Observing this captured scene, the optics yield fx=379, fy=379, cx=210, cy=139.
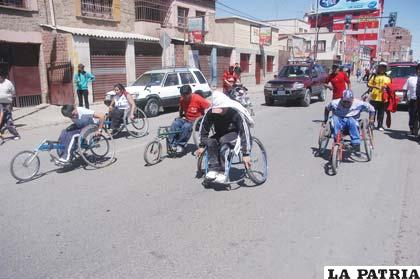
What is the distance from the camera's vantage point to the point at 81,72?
13.7 m

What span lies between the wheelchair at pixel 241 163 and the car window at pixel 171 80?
329 inches

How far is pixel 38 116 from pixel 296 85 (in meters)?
10.1

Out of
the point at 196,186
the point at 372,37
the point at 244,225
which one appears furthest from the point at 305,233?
the point at 372,37

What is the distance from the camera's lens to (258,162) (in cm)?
595

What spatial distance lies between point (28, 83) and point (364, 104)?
544 inches

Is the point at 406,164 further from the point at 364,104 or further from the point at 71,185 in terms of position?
the point at 71,185

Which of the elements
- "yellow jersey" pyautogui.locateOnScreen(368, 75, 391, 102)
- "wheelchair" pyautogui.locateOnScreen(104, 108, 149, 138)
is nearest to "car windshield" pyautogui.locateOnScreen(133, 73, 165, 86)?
"wheelchair" pyautogui.locateOnScreen(104, 108, 149, 138)

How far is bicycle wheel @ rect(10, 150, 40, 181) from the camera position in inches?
242

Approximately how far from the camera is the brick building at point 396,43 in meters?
110

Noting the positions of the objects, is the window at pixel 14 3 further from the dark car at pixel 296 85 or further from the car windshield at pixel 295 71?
the car windshield at pixel 295 71

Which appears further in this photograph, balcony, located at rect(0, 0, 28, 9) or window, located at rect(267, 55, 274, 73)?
window, located at rect(267, 55, 274, 73)

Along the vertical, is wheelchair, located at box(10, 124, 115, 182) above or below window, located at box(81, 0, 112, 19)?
below

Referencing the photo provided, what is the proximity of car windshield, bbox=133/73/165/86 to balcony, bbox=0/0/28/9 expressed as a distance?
576cm

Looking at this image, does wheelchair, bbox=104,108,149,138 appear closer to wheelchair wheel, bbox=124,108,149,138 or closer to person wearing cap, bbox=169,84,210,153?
wheelchair wheel, bbox=124,108,149,138
